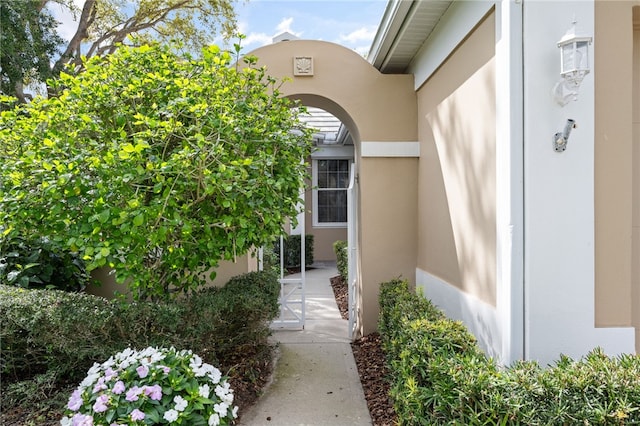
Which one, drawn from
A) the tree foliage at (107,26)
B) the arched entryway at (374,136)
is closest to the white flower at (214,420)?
the arched entryway at (374,136)

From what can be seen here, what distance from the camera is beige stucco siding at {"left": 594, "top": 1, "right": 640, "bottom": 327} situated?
2.93 metres

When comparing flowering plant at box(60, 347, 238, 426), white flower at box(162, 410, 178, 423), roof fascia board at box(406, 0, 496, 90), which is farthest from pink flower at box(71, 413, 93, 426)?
roof fascia board at box(406, 0, 496, 90)

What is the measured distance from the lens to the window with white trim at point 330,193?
1318cm

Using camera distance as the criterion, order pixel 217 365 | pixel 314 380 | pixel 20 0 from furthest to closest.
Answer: pixel 20 0 → pixel 314 380 → pixel 217 365

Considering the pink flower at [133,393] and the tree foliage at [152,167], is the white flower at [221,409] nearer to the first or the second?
the pink flower at [133,393]

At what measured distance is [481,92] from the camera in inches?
135

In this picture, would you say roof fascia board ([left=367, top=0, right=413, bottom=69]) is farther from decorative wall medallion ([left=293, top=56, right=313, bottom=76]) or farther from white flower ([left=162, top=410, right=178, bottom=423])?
white flower ([left=162, top=410, right=178, bottom=423])

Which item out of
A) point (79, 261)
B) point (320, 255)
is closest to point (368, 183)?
point (79, 261)

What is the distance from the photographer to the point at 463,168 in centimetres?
386

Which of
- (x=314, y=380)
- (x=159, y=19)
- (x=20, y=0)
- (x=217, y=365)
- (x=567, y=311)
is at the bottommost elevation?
(x=314, y=380)

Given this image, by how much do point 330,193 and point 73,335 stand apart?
1042cm

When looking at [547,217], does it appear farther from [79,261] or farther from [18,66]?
[18,66]

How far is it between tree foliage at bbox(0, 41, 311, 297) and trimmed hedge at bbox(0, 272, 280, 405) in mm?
342

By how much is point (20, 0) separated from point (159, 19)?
4.42 metres
